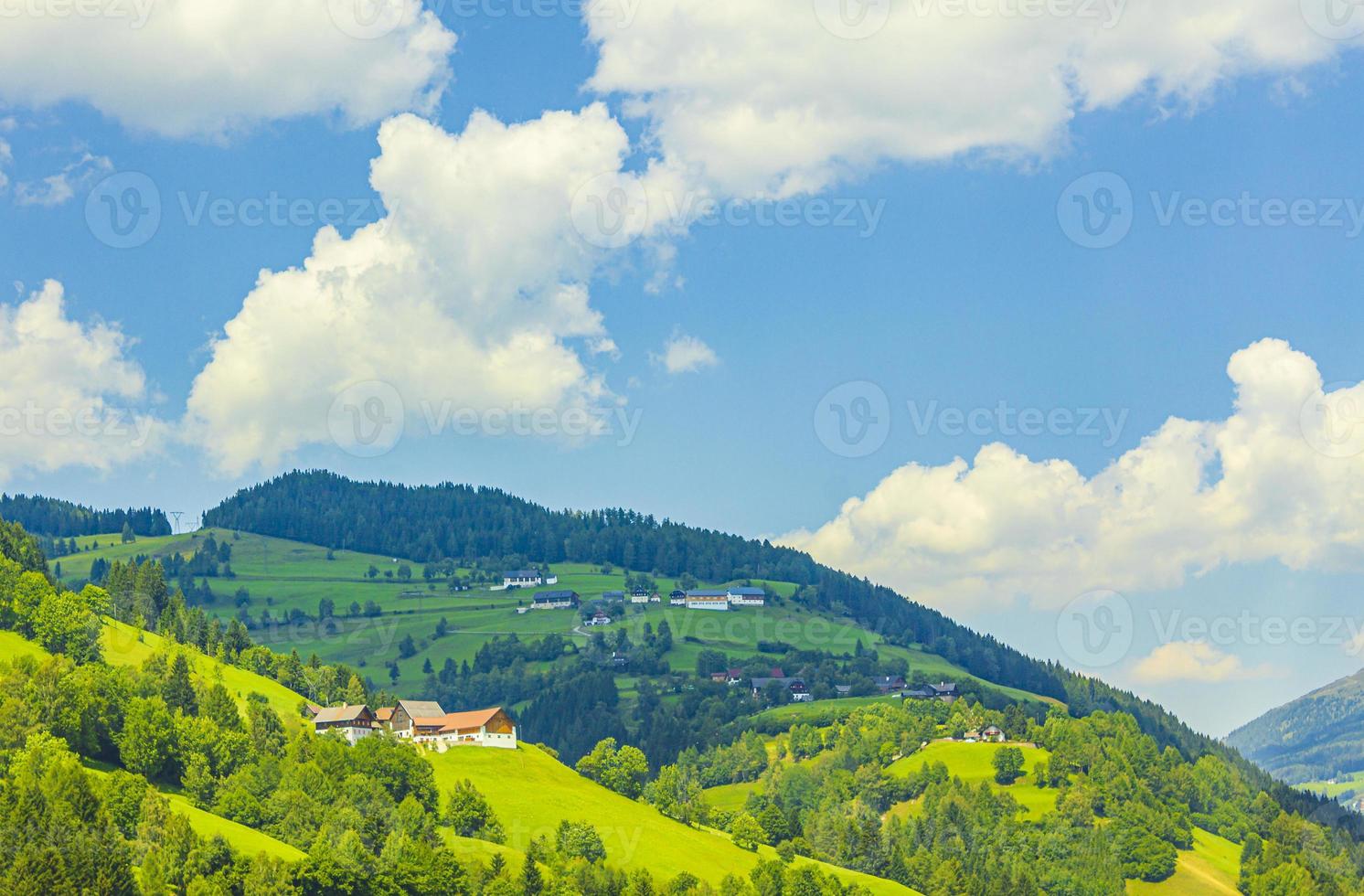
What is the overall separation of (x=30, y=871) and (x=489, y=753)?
88669 mm

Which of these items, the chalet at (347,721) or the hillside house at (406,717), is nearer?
the chalet at (347,721)

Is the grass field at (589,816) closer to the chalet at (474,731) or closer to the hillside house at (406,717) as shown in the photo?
the chalet at (474,731)

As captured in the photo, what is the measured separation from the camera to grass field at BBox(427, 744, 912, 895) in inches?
5871

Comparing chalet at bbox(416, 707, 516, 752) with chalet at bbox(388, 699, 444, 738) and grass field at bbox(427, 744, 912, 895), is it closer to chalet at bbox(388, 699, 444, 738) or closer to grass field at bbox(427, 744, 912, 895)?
chalet at bbox(388, 699, 444, 738)

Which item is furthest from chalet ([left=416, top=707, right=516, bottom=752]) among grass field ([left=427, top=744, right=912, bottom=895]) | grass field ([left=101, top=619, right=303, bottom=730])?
grass field ([left=101, top=619, right=303, bottom=730])

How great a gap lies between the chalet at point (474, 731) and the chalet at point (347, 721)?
264 inches

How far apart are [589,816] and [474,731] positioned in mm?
30730

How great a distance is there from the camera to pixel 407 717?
189 meters

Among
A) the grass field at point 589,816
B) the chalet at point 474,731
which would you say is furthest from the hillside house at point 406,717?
the grass field at point 589,816

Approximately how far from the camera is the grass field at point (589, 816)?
149125 mm

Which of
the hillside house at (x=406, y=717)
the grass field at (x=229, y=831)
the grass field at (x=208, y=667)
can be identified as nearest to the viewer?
the grass field at (x=229, y=831)

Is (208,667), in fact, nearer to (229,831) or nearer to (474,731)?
(474,731)

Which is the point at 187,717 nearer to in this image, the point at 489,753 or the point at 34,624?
the point at 34,624

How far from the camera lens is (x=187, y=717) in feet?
458
